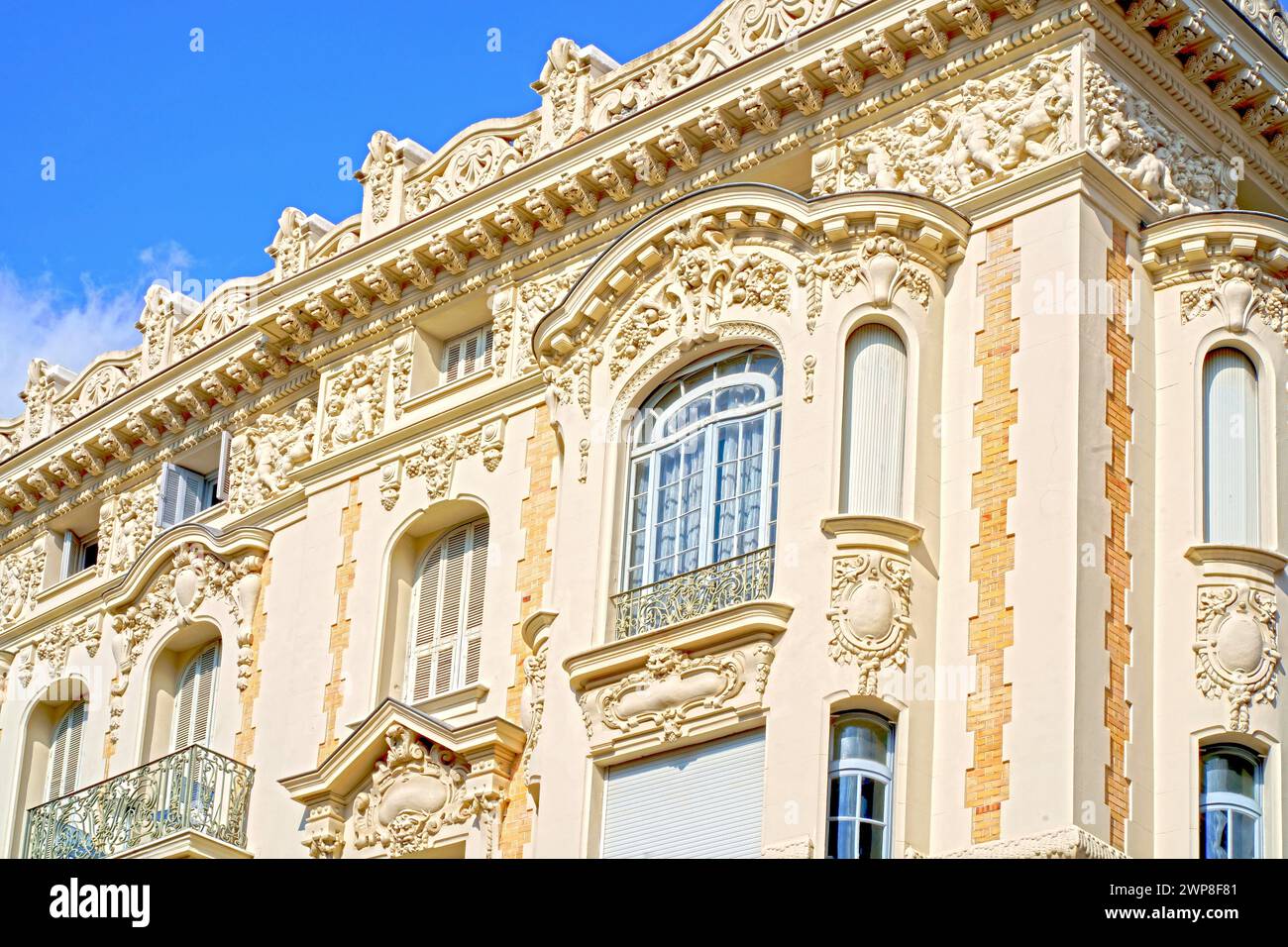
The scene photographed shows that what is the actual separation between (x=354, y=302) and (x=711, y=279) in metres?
5.54

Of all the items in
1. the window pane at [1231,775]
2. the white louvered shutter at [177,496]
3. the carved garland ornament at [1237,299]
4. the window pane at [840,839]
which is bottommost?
the window pane at [840,839]

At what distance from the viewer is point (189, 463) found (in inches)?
1202

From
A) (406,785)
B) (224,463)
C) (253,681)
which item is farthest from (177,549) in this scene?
(406,785)

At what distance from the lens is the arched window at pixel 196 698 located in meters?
28.6

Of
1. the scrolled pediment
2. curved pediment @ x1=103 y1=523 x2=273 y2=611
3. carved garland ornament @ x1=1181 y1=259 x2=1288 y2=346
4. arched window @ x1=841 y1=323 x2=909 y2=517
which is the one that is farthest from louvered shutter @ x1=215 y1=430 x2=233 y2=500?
carved garland ornament @ x1=1181 y1=259 x2=1288 y2=346

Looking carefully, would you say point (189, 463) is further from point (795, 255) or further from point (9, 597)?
point (795, 255)

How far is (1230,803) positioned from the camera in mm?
21047

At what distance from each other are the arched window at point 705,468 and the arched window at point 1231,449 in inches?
138

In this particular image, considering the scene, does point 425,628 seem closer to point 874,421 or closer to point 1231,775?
point 874,421

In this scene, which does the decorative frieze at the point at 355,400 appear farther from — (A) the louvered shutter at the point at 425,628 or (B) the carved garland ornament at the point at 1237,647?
(B) the carved garland ornament at the point at 1237,647

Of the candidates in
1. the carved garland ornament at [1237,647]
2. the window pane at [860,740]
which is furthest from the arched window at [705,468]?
the carved garland ornament at [1237,647]

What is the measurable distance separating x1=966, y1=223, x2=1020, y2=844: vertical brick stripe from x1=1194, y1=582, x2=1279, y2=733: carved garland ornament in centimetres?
156

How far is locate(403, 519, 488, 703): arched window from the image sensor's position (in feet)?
84.7
